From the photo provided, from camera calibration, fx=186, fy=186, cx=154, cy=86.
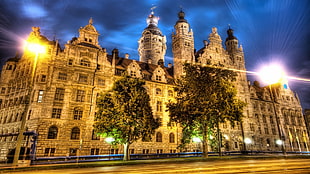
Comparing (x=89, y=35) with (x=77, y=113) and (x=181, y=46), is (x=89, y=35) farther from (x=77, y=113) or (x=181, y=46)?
(x=181, y=46)

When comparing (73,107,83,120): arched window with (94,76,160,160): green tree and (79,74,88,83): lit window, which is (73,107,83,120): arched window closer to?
(79,74,88,83): lit window

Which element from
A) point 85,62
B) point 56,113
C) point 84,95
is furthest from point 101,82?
point 56,113

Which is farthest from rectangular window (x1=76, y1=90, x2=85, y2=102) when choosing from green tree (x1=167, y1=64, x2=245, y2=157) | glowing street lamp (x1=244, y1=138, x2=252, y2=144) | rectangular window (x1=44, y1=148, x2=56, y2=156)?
glowing street lamp (x1=244, y1=138, x2=252, y2=144)

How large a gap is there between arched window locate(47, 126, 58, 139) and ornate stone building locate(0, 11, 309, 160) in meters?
0.14

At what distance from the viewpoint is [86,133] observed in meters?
31.5

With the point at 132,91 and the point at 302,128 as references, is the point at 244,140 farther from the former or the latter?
the point at 132,91

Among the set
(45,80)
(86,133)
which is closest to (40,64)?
(45,80)

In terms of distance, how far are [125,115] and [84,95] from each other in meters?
11.9

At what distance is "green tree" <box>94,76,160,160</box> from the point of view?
25.4 meters

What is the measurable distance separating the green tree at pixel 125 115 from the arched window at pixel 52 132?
8212 millimetres

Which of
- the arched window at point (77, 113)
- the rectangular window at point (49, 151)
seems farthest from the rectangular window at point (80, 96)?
the rectangular window at point (49, 151)

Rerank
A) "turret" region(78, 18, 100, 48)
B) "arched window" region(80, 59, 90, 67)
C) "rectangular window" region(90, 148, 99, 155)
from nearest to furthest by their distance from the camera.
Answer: "rectangular window" region(90, 148, 99, 155) → "arched window" region(80, 59, 90, 67) → "turret" region(78, 18, 100, 48)

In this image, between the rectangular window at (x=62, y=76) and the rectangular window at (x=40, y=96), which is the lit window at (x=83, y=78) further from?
the rectangular window at (x=40, y=96)

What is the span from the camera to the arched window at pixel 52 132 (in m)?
29.1
